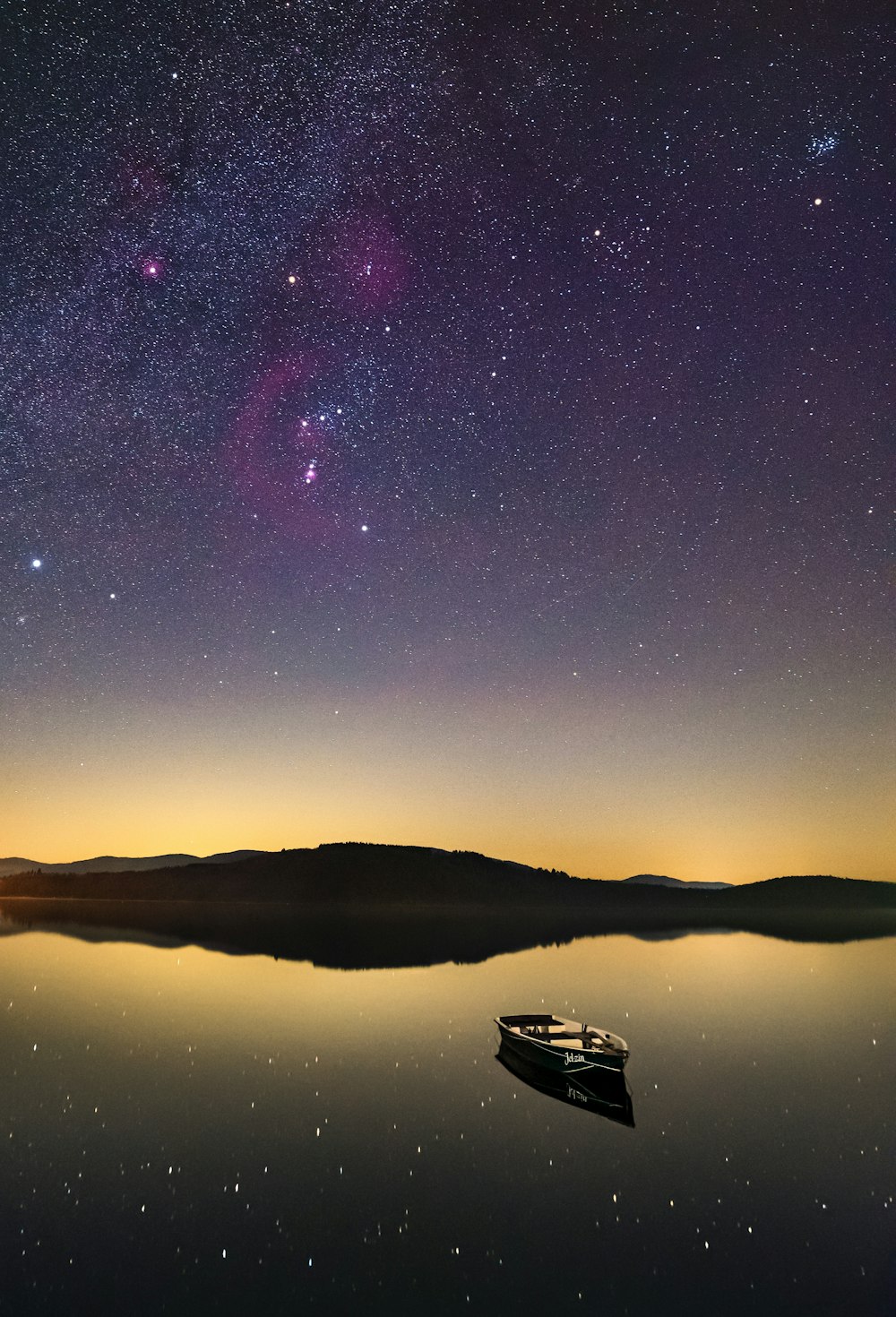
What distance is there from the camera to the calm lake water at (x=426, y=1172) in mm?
12094

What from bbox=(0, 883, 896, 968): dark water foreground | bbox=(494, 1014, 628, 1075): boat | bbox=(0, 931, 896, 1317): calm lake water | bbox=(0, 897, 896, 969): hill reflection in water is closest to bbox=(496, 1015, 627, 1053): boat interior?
bbox=(494, 1014, 628, 1075): boat

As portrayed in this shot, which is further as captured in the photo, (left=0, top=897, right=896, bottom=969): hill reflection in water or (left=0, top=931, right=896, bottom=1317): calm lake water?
(left=0, top=897, right=896, bottom=969): hill reflection in water

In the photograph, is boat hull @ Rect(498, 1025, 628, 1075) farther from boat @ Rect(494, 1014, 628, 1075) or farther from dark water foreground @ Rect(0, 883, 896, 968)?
dark water foreground @ Rect(0, 883, 896, 968)

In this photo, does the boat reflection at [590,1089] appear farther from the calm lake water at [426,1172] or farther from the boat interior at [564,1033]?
the boat interior at [564,1033]

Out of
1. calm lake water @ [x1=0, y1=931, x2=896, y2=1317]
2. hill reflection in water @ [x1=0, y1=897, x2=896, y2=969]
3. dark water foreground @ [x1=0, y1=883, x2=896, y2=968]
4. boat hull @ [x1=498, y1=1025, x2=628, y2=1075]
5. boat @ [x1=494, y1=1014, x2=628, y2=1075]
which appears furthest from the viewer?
dark water foreground @ [x1=0, y1=883, x2=896, y2=968]

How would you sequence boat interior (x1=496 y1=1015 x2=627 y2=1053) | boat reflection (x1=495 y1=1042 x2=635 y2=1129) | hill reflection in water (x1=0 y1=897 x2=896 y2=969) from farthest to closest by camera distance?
hill reflection in water (x1=0 y1=897 x2=896 y2=969) < boat interior (x1=496 y1=1015 x2=627 y2=1053) < boat reflection (x1=495 y1=1042 x2=635 y2=1129)

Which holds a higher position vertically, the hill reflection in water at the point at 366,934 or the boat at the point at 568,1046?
the boat at the point at 568,1046

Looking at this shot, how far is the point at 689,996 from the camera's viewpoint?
5138 cm

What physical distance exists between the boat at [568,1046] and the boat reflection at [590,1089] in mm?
294

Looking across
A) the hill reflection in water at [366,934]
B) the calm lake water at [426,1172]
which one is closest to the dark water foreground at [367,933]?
the hill reflection in water at [366,934]

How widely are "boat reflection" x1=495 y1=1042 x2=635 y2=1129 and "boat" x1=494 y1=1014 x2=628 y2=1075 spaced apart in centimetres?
29

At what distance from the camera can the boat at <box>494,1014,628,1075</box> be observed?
22250mm

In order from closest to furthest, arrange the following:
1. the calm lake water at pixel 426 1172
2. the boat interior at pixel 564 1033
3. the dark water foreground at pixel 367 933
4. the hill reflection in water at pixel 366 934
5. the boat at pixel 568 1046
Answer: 1. the calm lake water at pixel 426 1172
2. the boat at pixel 568 1046
3. the boat interior at pixel 564 1033
4. the hill reflection in water at pixel 366 934
5. the dark water foreground at pixel 367 933

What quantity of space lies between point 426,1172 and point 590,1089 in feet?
25.3
